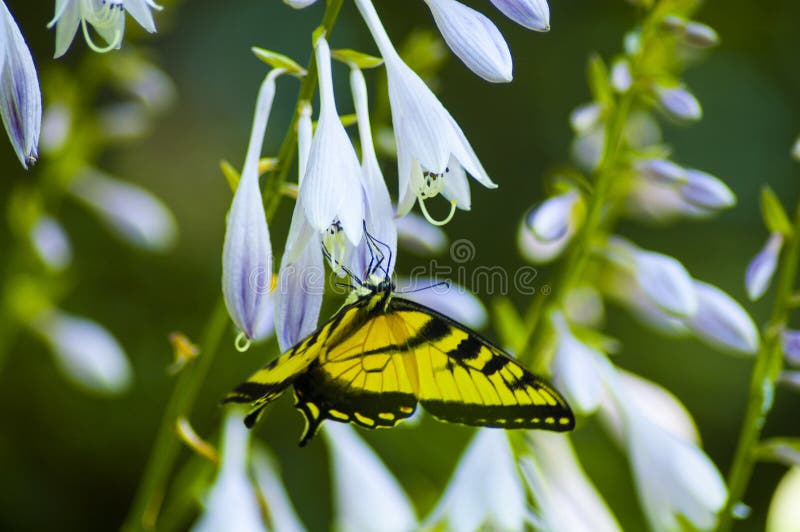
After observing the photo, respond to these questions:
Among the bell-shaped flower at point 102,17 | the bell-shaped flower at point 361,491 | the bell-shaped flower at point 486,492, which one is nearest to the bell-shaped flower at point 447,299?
the bell-shaped flower at point 486,492

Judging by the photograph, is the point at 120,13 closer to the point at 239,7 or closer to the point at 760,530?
the point at 760,530

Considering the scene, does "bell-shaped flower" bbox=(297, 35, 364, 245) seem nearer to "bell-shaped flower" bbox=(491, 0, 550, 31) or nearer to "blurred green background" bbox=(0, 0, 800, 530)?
"bell-shaped flower" bbox=(491, 0, 550, 31)

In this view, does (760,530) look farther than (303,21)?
No

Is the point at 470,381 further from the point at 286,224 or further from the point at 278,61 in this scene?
the point at 286,224

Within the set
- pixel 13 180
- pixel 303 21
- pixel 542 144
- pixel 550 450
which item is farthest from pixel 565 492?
pixel 303 21

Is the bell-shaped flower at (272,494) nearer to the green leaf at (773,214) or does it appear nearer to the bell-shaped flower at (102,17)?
the bell-shaped flower at (102,17)

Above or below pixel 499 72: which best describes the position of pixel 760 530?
below

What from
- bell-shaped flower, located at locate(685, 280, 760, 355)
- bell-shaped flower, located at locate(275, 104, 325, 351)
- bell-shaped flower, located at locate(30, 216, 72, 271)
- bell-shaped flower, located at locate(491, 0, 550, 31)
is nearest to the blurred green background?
bell-shaped flower, located at locate(30, 216, 72, 271)
